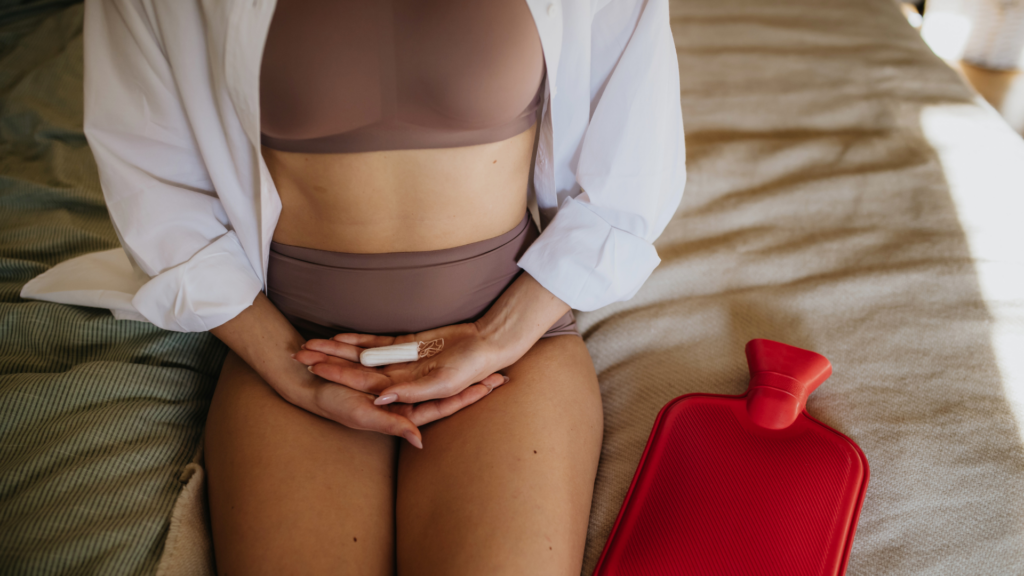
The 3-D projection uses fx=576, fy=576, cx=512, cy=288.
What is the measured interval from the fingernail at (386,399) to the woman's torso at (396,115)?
19 cm

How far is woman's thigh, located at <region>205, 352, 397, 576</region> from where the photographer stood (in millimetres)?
619

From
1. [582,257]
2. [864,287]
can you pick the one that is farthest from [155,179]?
[864,287]

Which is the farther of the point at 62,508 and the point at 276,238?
the point at 276,238

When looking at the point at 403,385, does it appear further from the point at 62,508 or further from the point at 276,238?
the point at 62,508

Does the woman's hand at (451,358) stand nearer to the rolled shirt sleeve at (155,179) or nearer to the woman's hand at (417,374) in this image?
the woman's hand at (417,374)

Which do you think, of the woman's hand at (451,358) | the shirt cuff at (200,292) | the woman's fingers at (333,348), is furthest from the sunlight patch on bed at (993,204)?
the shirt cuff at (200,292)

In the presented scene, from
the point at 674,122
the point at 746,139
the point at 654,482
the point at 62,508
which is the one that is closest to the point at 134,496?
the point at 62,508

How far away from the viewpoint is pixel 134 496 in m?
0.68

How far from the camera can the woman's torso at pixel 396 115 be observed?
24.1 inches

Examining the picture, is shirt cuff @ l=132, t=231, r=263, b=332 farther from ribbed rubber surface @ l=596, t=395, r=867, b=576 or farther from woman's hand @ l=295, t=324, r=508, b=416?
ribbed rubber surface @ l=596, t=395, r=867, b=576

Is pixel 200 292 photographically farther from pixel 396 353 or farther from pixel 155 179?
pixel 396 353

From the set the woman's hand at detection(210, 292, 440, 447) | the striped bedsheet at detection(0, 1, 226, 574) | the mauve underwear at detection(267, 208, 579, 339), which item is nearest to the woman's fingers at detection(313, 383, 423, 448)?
the woman's hand at detection(210, 292, 440, 447)

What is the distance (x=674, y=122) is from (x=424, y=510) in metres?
0.57

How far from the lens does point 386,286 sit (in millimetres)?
749
